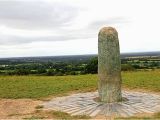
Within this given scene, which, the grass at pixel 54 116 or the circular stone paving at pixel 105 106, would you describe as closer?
the grass at pixel 54 116

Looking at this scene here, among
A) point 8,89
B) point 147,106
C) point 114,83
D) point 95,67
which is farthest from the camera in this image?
point 95,67

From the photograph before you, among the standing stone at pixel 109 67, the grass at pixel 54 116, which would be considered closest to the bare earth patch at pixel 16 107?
the grass at pixel 54 116

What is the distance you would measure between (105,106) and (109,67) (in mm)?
1667

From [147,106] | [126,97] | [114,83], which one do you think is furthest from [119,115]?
[126,97]

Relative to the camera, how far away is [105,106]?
38.4ft

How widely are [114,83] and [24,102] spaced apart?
3962 mm

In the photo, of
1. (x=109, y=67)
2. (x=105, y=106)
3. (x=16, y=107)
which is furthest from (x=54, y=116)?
(x=109, y=67)

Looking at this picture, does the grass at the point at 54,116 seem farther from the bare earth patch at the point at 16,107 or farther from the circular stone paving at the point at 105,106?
the bare earth patch at the point at 16,107

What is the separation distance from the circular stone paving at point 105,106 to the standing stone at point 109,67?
503 millimetres

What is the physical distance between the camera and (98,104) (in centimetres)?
1202

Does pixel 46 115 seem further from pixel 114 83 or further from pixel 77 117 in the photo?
pixel 114 83

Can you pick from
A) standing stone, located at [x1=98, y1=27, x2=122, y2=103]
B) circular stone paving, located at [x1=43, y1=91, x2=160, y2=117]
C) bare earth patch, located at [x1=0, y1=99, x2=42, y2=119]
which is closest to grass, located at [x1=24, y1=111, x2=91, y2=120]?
circular stone paving, located at [x1=43, y1=91, x2=160, y2=117]

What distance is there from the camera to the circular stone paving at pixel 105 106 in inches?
420

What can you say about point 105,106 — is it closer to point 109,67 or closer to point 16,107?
point 109,67
